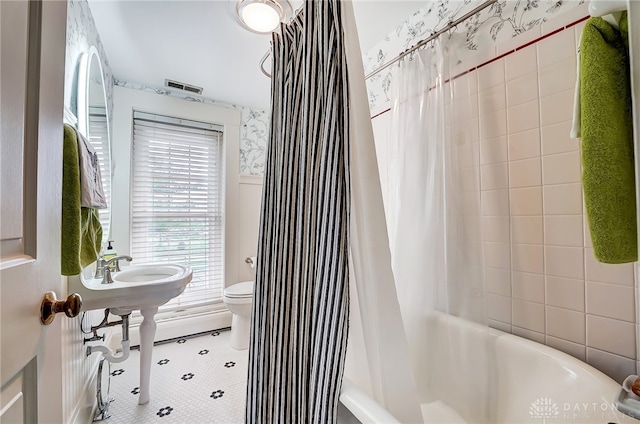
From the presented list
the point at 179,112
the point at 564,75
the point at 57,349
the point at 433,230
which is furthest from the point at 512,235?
the point at 179,112

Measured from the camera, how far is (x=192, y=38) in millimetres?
1778

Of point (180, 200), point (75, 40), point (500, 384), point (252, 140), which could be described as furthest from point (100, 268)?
point (500, 384)

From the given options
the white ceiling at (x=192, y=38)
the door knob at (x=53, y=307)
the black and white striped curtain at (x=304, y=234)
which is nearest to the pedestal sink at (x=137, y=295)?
the black and white striped curtain at (x=304, y=234)

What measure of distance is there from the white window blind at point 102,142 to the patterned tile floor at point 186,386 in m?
1.03

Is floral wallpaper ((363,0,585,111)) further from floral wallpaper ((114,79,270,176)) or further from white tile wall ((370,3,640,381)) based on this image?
floral wallpaper ((114,79,270,176))

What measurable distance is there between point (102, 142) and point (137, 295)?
1108mm

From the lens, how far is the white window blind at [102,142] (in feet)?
5.24

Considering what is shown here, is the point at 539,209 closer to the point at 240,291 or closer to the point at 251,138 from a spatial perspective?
the point at 240,291

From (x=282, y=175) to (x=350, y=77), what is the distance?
0.38 m

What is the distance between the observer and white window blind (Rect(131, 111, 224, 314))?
2.40 meters

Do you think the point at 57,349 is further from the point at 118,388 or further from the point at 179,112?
the point at 179,112

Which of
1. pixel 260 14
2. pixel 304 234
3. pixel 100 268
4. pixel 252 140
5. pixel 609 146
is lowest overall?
pixel 100 268

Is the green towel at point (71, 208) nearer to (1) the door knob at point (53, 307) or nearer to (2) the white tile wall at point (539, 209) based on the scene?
(1) the door knob at point (53, 307)

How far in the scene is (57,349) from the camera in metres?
0.62
